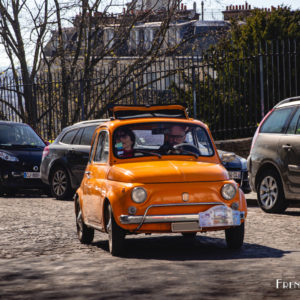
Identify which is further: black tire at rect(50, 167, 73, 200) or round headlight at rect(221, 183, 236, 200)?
black tire at rect(50, 167, 73, 200)

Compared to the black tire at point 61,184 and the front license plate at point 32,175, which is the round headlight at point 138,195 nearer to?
the black tire at point 61,184

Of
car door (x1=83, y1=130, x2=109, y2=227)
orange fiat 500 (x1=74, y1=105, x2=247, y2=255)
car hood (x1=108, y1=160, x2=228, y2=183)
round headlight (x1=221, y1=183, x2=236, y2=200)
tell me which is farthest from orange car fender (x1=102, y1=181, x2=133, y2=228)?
round headlight (x1=221, y1=183, x2=236, y2=200)

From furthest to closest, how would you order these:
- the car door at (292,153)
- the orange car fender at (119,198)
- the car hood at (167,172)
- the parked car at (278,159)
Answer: the parked car at (278,159)
the car door at (292,153)
the car hood at (167,172)
the orange car fender at (119,198)

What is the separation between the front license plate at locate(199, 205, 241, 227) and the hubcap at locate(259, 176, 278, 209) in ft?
15.8

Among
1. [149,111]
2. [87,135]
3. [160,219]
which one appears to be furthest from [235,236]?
[87,135]

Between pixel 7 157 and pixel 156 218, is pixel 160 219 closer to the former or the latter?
pixel 156 218

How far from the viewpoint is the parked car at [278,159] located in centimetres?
1284

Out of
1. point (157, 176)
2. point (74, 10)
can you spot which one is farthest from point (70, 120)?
point (157, 176)

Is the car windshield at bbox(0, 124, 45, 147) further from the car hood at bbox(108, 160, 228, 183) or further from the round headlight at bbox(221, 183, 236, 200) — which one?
the round headlight at bbox(221, 183, 236, 200)

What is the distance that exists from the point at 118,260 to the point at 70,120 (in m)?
21.4

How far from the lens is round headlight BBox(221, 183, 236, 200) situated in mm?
8664

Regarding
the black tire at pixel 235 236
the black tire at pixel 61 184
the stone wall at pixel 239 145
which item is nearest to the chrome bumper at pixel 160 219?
the black tire at pixel 235 236

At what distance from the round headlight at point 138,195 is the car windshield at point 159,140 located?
3.33 feet

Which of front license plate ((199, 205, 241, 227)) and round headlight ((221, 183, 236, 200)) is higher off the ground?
round headlight ((221, 183, 236, 200))
